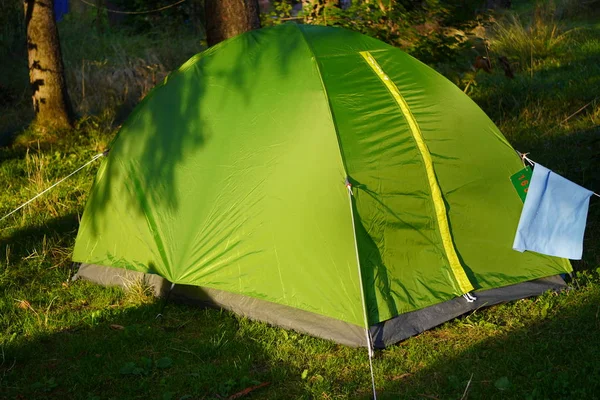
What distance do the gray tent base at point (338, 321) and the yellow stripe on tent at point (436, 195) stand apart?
14 centimetres

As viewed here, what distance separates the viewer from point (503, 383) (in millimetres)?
4172

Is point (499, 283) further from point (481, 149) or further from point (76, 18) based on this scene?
point (76, 18)

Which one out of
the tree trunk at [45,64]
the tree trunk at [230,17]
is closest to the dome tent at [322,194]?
the tree trunk at [230,17]

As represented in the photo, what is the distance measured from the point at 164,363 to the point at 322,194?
4.42ft

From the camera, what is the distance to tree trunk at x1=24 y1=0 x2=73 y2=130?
30.2ft

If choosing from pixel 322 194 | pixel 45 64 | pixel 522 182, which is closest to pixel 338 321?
pixel 322 194

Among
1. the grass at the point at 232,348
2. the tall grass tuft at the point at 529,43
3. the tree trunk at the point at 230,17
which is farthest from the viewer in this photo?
the tall grass tuft at the point at 529,43

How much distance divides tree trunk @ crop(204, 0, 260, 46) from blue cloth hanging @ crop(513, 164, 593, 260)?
150 inches

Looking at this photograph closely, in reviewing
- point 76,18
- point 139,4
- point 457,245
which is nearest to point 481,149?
point 457,245

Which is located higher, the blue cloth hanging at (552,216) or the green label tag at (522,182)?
the green label tag at (522,182)

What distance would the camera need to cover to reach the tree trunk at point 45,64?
920cm

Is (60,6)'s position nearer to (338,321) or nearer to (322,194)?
(322,194)

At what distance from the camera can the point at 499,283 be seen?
5.19 m

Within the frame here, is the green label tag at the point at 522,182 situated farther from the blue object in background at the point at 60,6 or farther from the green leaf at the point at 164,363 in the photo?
the blue object in background at the point at 60,6
